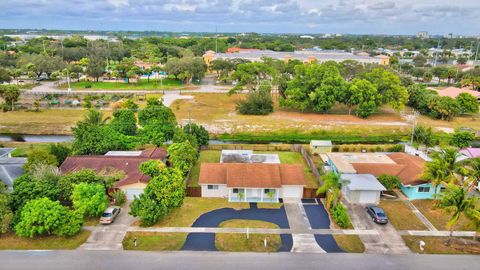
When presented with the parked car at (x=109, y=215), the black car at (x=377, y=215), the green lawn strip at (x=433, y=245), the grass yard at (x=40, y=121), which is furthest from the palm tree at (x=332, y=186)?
the grass yard at (x=40, y=121)

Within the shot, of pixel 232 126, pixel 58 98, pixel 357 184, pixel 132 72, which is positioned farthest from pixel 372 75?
pixel 58 98

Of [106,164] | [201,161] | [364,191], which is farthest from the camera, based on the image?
[201,161]

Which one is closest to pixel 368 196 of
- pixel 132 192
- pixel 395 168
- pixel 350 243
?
pixel 395 168

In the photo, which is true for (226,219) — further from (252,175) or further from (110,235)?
(110,235)

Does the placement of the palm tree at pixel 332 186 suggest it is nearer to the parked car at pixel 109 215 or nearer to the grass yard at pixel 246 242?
the grass yard at pixel 246 242

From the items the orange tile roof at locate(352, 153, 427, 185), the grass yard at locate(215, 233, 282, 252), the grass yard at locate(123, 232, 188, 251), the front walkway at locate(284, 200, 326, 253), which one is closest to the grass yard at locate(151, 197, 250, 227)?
the grass yard at locate(123, 232, 188, 251)

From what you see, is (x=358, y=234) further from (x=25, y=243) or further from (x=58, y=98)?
(x=58, y=98)
